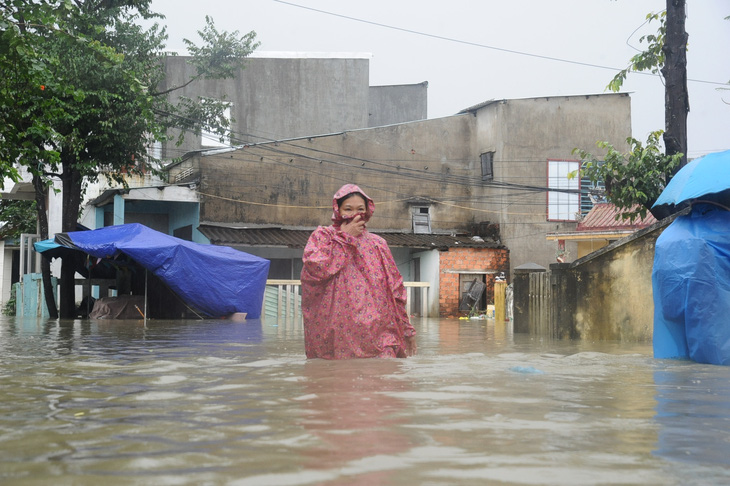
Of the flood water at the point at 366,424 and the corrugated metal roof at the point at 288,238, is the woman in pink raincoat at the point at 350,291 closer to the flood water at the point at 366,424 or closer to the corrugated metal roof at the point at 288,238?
the flood water at the point at 366,424

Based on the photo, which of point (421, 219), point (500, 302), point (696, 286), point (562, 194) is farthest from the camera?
point (562, 194)

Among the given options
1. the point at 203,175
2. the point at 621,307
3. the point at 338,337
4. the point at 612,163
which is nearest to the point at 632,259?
the point at 621,307

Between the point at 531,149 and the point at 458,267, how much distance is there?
496cm

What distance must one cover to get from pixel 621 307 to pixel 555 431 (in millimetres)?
7275

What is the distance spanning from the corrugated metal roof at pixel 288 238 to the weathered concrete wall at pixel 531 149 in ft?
3.96

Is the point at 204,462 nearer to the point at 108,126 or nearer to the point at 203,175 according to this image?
the point at 108,126

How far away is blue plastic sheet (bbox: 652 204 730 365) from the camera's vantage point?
5797 millimetres

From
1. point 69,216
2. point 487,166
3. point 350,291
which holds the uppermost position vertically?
point 487,166

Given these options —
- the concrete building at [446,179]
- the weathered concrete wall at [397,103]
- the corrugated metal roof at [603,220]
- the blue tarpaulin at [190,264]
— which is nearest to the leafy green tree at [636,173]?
the blue tarpaulin at [190,264]

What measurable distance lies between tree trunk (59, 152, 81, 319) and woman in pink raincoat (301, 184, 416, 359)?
13533 mm

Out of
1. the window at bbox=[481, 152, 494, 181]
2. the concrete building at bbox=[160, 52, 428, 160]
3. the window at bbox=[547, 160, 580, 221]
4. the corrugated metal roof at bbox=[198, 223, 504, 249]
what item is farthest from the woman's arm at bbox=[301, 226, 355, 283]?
the concrete building at bbox=[160, 52, 428, 160]

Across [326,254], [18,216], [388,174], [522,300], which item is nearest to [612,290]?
[522,300]

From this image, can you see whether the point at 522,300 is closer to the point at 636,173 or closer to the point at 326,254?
the point at 636,173

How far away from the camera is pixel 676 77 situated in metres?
10.6
